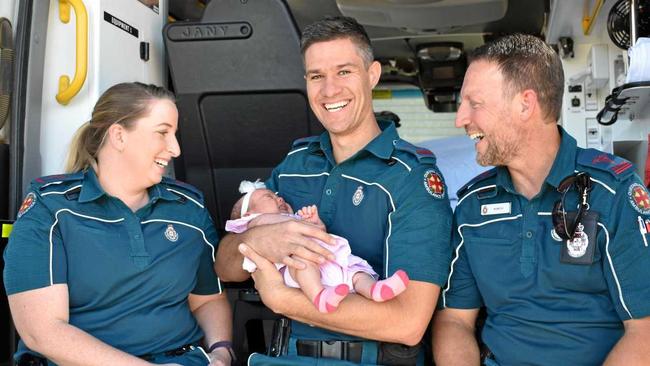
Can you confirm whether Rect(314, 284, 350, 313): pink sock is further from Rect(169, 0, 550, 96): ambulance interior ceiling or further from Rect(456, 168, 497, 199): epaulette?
Rect(169, 0, 550, 96): ambulance interior ceiling

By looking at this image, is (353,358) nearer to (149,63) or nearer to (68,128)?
(68,128)

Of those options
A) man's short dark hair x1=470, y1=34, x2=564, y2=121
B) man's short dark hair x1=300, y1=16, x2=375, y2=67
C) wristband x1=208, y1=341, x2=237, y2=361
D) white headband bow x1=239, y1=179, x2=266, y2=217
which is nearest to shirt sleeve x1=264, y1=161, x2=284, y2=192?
white headband bow x1=239, y1=179, x2=266, y2=217

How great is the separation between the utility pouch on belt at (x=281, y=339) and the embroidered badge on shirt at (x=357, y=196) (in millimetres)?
475

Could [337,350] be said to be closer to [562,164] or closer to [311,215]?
[311,215]

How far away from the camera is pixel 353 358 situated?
2578mm

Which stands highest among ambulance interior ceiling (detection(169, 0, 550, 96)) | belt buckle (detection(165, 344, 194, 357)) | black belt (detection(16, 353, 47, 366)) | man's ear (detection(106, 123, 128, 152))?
ambulance interior ceiling (detection(169, 0, 550, 96))

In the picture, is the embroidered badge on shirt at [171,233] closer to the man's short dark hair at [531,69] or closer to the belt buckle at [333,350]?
the belt buckle at [333,350]

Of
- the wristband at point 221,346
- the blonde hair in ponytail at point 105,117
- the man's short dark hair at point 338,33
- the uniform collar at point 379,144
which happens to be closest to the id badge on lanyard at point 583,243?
the uniform collar at point 379,144

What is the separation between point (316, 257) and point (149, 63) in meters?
1.48

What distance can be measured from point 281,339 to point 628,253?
116cm

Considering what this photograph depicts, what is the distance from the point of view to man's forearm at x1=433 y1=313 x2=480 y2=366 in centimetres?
256

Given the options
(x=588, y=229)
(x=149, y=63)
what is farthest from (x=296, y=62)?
(x=588, y=229)

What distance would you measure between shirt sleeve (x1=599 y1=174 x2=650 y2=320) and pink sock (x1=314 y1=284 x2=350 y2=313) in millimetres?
767

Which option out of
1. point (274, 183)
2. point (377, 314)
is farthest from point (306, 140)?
point (377, 314)
